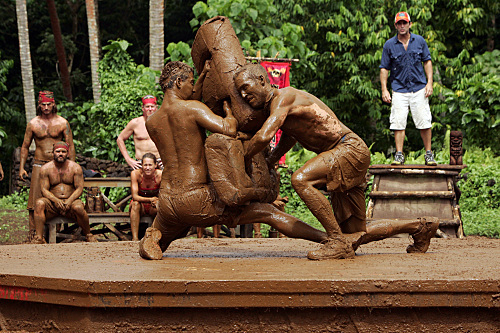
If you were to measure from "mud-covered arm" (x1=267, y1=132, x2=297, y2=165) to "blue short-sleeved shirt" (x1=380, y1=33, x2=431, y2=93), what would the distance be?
3.67 m

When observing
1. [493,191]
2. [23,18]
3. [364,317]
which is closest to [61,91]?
[23,18]

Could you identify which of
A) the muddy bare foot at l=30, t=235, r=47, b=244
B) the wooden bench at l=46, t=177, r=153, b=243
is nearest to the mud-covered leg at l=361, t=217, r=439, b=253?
the wooden bench at l=46, t=177, r=153, b=243

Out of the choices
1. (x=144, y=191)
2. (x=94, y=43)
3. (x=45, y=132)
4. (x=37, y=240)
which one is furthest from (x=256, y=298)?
(x=94, y=43)

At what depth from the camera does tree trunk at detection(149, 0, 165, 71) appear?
41.8 ft

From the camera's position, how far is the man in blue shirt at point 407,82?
8.00 m

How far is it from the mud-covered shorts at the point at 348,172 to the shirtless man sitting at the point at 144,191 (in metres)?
3.30

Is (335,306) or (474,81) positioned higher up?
(474,81)

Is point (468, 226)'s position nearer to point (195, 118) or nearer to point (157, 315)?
point (195, 118)

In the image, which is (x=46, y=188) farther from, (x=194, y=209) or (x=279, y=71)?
(x=279, y=71)

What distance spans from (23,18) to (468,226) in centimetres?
1078

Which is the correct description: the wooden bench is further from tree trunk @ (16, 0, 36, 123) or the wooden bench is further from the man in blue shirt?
tree trunk @ (16, 0, 36, 123)

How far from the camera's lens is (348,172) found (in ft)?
15.0

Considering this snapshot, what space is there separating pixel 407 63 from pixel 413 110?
23.2 inches

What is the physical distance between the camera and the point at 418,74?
26.4 feet
